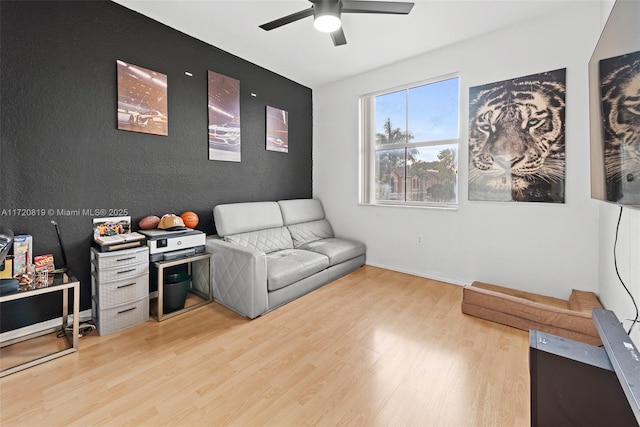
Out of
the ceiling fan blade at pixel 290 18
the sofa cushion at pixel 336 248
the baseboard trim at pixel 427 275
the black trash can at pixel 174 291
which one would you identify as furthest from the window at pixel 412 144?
the black trash can at pixel 174 291

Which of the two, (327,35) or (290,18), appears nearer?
(290,18)

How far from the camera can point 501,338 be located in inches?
85.4

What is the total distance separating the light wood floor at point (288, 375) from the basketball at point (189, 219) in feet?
3.09

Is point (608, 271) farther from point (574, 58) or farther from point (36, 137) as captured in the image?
point (36, 137)

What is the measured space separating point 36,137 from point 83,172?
1.24 ft

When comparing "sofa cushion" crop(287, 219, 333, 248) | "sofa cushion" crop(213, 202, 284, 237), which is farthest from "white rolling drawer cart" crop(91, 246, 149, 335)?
"sofa cushion" crop(287, 219, 333, 248)

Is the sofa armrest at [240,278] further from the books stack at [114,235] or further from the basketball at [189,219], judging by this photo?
the books stack at [114,235]

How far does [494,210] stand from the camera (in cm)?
304

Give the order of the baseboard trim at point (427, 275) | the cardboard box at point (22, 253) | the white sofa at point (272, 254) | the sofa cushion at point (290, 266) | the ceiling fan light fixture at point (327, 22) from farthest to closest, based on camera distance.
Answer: the baseboard trim at point (427, 275) → the sofa cushion at point (290, 266) → the white sofa at point (272, 254) → the ceiling fan light fixture at point (327, 22) → the cardboard box at point (22, 253)

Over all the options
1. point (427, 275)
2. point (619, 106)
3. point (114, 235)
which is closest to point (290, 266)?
point (114, 235)

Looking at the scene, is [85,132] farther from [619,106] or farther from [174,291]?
[619,106]

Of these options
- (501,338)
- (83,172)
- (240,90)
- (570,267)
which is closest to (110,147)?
(83,172)

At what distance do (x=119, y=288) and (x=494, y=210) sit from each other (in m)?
3.78

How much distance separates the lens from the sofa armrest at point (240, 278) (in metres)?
2.49
